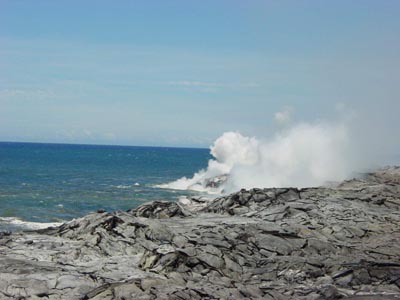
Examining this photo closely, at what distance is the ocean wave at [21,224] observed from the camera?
40344 millimetres

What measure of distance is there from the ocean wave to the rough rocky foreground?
12.9 m

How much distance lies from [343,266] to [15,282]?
11608 millimetres

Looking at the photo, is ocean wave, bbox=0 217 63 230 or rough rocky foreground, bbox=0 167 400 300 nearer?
rough rocky foreground, bbox=0 167 400 300

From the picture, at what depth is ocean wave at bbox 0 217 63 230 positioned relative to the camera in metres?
40.3

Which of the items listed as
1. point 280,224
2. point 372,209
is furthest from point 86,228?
point 372,209

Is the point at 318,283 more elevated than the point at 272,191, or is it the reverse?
the point at 272,191

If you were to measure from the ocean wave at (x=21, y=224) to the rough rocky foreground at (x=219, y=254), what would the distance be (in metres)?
12.9

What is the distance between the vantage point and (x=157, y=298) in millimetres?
16531

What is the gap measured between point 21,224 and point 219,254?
2493 centimetres

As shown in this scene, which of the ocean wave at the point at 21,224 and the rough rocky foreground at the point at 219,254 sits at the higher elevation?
the rough rocky foreground at the point at 219,254

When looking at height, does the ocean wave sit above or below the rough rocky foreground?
below

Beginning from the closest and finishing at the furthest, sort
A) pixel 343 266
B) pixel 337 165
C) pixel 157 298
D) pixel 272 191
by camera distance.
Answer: pixel 157 298 < pixel 343 266 < pixel 272 191 < pixel 337 165

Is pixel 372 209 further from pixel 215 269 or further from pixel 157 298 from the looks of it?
pixel 157 298

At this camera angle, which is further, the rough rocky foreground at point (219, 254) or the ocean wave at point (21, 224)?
the ocean wave at point (21, 224)
